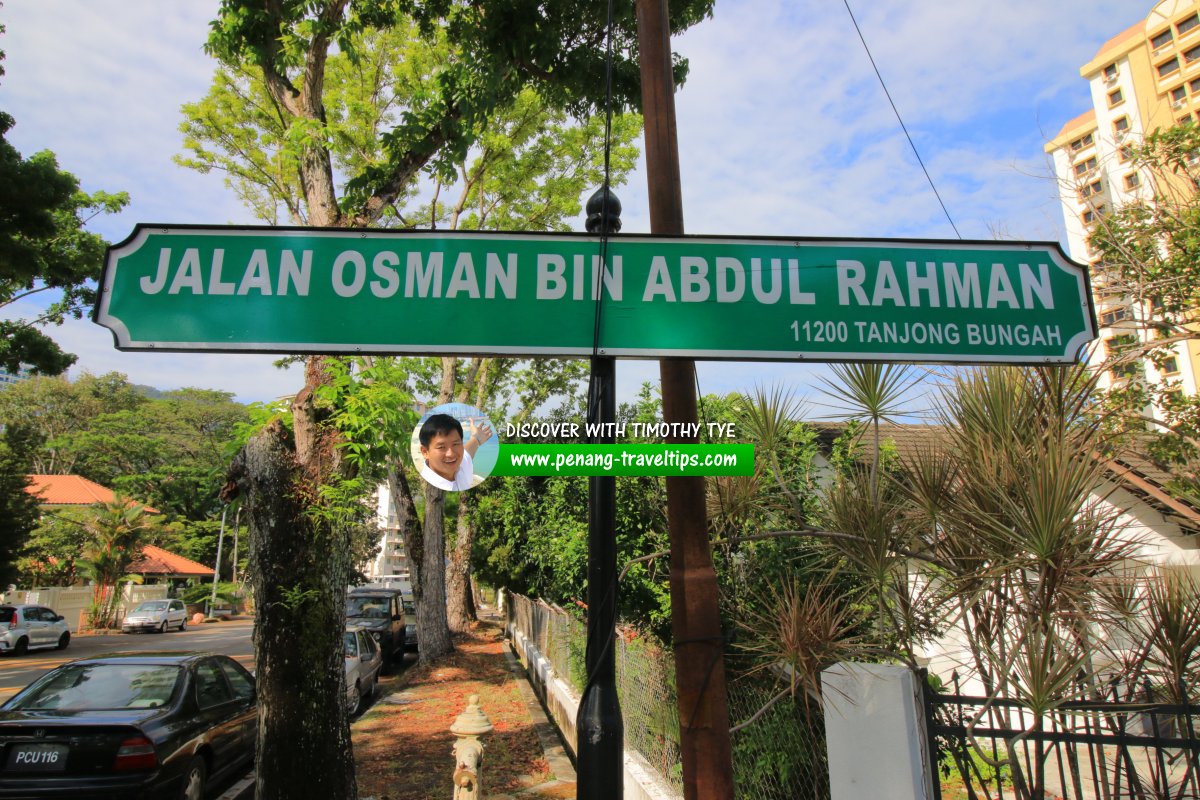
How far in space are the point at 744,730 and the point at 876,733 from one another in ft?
6.61

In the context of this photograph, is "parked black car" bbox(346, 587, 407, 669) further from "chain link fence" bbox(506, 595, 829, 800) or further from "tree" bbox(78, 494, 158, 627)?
"tree" bbox(78, 494, 158, 627)

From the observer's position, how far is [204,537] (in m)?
53.6

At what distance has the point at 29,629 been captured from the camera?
21.7m

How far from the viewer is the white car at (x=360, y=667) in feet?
35.6

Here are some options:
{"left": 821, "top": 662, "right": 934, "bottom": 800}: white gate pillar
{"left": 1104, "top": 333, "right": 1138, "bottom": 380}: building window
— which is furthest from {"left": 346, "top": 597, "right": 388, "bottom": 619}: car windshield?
{"left": 821, "top": 662, "right": 934, "bottom": 800}: white gate pillar

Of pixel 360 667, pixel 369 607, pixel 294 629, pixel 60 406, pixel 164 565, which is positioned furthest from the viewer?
pixel 60 406

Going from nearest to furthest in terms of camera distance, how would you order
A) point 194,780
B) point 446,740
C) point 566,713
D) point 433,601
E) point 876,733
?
point 876,733 → point 194,780 → point 566,713 → point 446,740 → point 433,601

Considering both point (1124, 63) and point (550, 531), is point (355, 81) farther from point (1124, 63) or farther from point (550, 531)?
point (1124, 63)

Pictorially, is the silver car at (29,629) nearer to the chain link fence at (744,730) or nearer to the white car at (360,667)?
the white car at (360,667)

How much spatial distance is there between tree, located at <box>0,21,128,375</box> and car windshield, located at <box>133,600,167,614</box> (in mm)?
17199

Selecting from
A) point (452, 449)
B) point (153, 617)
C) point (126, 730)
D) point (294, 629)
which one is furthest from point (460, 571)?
point (452, 449)

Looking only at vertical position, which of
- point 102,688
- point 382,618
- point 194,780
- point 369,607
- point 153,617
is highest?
point 102,688

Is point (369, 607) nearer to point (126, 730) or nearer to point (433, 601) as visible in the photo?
point (433, 601)

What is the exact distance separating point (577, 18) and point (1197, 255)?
6.88 metres
